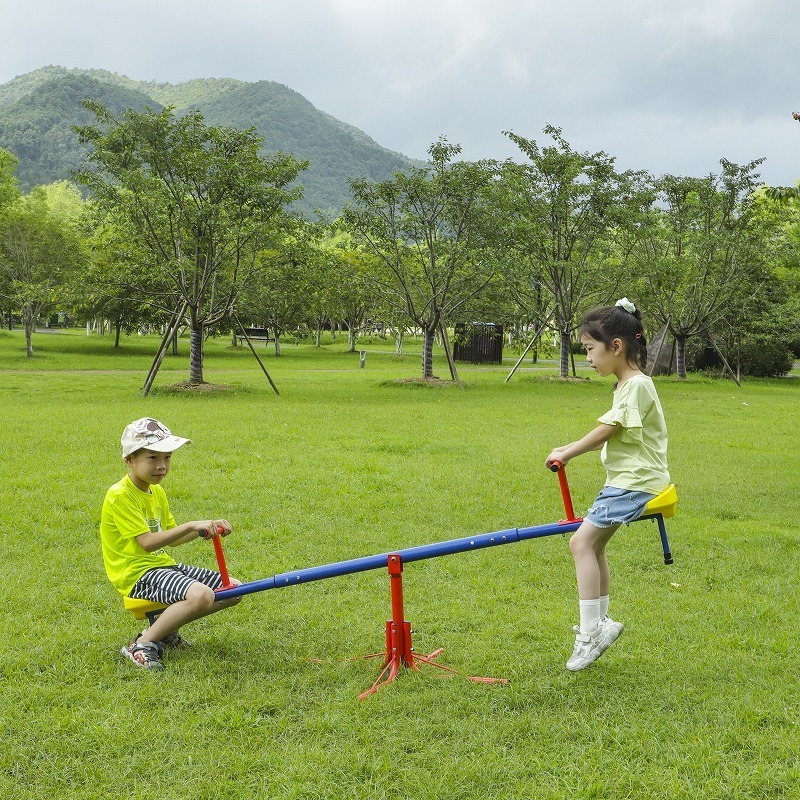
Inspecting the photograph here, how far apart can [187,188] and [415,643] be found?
17.1m

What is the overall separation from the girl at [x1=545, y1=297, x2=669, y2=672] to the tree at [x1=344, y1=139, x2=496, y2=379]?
18.4m

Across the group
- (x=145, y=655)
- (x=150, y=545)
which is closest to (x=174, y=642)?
(x=145, y=655)

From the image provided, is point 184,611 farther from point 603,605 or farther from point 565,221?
point 565,221

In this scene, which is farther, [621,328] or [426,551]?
[621,328]

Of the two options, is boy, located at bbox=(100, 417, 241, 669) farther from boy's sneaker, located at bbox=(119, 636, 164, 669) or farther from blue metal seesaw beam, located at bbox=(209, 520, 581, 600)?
blue metal seesaw beam, located at bbox=(209, 520, 581, 600)

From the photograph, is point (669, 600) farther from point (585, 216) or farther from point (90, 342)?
point (90, 342)

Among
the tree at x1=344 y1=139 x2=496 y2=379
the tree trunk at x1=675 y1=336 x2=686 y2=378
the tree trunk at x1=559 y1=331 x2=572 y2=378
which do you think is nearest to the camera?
the tree at x1=344 y1=139 x2=496 y2=379

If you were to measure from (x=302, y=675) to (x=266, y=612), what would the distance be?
0.97 m

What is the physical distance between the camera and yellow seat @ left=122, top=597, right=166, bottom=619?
4.17 m

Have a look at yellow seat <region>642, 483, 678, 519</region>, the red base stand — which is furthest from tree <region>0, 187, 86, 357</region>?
yellow seat <region>642, 483, 678, 519</region>

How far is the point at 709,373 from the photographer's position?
108ft

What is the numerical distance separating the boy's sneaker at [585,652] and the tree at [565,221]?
20.0 m

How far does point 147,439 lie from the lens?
13.5 ft

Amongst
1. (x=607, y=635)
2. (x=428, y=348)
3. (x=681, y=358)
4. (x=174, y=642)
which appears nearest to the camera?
(x=607, y=635)
